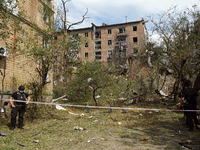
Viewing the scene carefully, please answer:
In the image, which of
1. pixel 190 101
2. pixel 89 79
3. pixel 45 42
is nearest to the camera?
pixel 190 101

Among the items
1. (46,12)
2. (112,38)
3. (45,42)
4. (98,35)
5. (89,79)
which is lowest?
(89,79)

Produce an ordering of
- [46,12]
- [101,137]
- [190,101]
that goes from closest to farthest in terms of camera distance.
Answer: [101,137], [190,101], [46,12]

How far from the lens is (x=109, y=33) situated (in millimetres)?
34500

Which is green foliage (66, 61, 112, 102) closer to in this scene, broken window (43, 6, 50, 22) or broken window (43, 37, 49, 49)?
broken window (43, 37, 49, 49)

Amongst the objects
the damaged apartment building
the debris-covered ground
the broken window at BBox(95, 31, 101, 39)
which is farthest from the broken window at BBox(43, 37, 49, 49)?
the broken window at BBox(95, 31, 101, 39)

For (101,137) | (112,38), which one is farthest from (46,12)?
(112,38)

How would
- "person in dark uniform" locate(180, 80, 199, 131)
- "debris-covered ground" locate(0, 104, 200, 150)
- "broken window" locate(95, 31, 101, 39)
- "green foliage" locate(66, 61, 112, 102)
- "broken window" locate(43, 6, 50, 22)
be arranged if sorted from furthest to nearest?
"broken window" locate(95, 31, 101, 39) < "green foliage" locate(66, 61, 112, 102) < "broken window" locate(43, 6, 50, 22) < "person in dark uniform" locate(180, 80, 199, 131) < "debris-covered ground" locate(0, 104, 200, 150)

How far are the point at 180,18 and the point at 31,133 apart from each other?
35.2 ft

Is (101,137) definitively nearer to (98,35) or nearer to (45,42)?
(45,42)

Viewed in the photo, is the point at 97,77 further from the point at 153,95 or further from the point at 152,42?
the point at 152,42

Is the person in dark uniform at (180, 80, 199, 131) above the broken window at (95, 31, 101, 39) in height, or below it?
below

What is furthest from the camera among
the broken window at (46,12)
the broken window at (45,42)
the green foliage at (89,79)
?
the green foliage at (89,79)

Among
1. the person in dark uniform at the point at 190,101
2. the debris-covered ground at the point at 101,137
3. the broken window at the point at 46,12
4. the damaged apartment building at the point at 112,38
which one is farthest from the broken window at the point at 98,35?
the person in dark uniform at the point at 190,101

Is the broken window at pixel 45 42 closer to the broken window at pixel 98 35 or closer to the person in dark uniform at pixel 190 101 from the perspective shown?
the person in dark uniform at pixel 190 101
